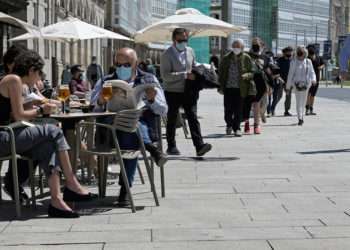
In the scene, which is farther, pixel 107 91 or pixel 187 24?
pixel 187 24

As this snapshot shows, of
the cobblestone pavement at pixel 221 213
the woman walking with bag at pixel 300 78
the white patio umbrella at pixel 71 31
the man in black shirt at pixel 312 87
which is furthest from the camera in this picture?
the man in black shirt at pixel 312 87

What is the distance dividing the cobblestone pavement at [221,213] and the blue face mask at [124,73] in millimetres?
1164

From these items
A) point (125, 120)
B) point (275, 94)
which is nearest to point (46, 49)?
point (275, 94)

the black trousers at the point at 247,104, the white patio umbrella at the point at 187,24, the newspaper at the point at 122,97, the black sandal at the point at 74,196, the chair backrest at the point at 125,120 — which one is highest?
the white patio umbrella at the point at 187,24

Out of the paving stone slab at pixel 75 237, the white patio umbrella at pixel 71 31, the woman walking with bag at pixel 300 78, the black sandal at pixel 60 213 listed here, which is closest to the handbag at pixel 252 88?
the woman walking with bag at pixel 300 78

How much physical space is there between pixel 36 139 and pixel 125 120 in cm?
84

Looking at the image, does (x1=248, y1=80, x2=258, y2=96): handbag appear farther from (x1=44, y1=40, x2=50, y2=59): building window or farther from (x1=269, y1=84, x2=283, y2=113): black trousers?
(x1=44, y1=40, x2=50, y2=59): building window

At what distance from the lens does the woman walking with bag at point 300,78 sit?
18.2 meters

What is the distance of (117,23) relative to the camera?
303ft

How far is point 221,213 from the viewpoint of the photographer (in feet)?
22.8

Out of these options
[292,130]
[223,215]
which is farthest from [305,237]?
[292,130]

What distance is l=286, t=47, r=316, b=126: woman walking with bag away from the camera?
715 inches

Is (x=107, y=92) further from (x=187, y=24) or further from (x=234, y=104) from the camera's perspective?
(x=187, y=24)

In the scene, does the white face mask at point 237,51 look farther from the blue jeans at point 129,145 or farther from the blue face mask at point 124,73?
the blue jeans at point 129,145
